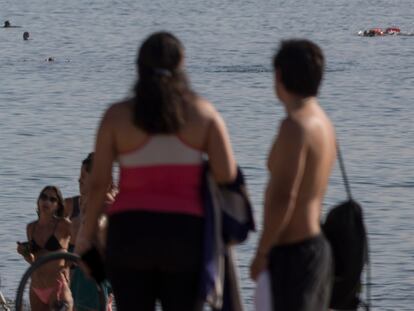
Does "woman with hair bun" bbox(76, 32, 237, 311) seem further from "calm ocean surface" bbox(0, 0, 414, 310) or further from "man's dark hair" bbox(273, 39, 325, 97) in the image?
"calm ocean surface" bbox(0, 0, 414, 310)

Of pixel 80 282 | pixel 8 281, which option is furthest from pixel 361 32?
pixel 80 282

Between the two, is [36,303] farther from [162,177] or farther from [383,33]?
[383,33]

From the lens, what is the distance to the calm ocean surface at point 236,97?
68.2ft

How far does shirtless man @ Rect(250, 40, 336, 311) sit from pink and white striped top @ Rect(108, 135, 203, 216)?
326mm

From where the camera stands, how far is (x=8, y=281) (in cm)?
1636

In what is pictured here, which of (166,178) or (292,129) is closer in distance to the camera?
(166,178)

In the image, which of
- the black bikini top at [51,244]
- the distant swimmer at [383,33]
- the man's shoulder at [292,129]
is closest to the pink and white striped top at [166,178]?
the man's shoulder at [292,129]

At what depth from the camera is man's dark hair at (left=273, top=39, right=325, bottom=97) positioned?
543 cm

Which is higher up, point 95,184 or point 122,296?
point 95,184

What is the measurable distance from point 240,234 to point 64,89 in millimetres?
35771

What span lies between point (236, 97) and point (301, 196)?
32.1 m

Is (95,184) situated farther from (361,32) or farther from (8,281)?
(361,32)

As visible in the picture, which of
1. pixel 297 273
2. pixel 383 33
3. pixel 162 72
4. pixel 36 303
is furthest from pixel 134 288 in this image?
pixel 383 33

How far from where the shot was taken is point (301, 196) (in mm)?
5449
